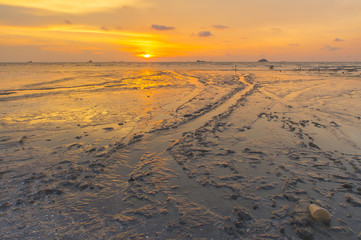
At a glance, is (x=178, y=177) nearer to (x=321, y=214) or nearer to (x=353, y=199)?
(x=321, y=214)

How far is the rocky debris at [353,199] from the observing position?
5.06 meters

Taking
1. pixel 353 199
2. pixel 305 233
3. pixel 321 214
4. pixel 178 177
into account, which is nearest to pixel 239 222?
pixel 305 233

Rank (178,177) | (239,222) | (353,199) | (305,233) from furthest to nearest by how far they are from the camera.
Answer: (178,177)
(353,199)
(239,222)
(305,233)

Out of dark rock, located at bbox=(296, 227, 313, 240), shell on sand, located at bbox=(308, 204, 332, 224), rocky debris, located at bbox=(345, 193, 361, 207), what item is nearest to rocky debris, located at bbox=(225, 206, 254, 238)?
dark rock, located at bbox=(296, 227, 313, 240)

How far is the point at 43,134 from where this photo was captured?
32.4ft

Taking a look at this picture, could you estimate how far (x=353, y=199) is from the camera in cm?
521

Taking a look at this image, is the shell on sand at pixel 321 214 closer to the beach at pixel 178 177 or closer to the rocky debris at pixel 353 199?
the beach at pixel 178 177

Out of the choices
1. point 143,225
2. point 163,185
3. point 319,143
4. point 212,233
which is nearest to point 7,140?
point 163,185

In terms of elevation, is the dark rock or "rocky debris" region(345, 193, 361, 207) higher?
"rocky debris" region(345, 193, 361, 207)

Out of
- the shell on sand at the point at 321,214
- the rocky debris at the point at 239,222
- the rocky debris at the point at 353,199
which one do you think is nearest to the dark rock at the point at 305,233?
the shell on sand at the point at 321,214

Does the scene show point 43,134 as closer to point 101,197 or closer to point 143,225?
point 101,197

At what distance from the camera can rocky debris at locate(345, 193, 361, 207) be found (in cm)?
506

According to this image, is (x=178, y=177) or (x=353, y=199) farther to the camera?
(x=178, y=177)

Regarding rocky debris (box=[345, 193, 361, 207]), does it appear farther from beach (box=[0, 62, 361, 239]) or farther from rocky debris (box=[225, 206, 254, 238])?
rocky debris (box=[225, 206, 254, 238])
